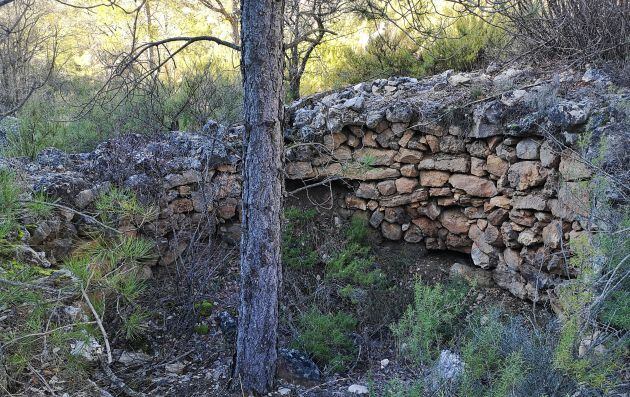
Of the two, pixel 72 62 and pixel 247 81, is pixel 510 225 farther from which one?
pixel 72 62

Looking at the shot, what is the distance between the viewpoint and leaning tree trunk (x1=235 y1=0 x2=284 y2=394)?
9.64ft

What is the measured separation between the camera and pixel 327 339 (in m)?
3.88

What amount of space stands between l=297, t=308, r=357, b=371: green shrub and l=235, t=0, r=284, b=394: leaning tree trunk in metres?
0.57

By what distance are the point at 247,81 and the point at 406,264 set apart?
9.00 feet

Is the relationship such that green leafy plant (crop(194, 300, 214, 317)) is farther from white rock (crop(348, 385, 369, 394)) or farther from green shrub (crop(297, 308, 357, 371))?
white rock (crop(348, 385, 369, 394))

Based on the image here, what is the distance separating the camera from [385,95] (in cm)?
539

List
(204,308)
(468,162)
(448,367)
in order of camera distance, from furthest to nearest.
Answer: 1. (468,162)
2. (204,308)
3. (448,367)

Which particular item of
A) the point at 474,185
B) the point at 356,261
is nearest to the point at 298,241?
the point at 356,261

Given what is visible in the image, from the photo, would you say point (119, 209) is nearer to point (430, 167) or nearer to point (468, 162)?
point (430, 167)

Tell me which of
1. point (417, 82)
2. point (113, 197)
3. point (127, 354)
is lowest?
point (127, 354)

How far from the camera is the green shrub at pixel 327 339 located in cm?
374

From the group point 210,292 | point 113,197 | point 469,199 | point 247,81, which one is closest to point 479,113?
point 469,199

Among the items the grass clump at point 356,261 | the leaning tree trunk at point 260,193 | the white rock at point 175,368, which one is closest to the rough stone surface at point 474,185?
the grass clump at point 356,261

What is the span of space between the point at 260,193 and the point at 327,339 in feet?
4.60
